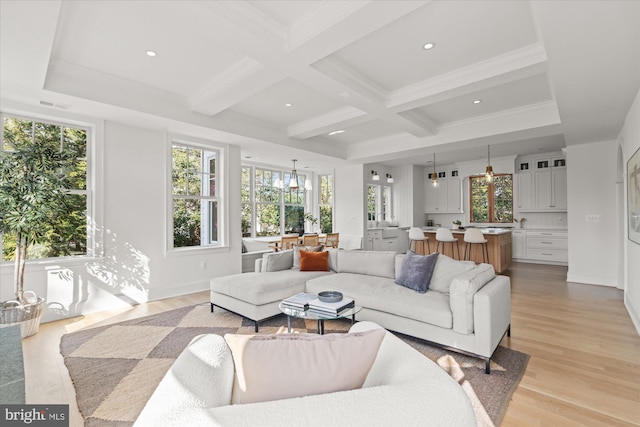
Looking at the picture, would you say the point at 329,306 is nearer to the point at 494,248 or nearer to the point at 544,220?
the point at 494,248

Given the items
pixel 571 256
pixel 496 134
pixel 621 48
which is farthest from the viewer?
pixel 571 256

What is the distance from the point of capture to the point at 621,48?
2348mm

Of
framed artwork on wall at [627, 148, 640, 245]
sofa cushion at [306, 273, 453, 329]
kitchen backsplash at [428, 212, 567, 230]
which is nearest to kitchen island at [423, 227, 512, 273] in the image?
kitchen backsplash at [428, 212, 567, 230]

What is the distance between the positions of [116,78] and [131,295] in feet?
9.22

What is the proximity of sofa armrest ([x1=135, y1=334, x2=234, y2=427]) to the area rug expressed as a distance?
1.42 m

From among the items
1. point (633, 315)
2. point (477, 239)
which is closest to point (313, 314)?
point (633, 315)

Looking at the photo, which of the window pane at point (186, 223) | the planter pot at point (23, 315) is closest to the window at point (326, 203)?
the window pane at point (186, 223)

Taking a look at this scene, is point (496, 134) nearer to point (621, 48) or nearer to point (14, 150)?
point (621, 48)

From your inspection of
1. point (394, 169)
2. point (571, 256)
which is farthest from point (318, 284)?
point (394, 169)

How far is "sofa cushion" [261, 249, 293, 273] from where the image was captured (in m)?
4.25

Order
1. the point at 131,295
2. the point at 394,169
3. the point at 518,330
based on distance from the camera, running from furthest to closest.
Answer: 1. the point at 394,169
2. the point at 131,295
3. the point at 518,330

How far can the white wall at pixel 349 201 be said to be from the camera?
25.3ft

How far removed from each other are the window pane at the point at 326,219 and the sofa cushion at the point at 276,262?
4.31 metres

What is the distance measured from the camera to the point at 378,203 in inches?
354
